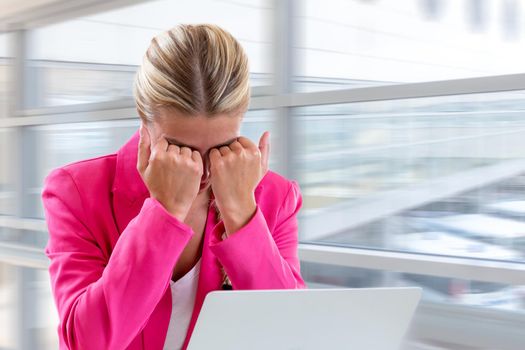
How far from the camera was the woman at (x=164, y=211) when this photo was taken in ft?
3.70

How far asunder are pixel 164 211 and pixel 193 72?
0.85 ft

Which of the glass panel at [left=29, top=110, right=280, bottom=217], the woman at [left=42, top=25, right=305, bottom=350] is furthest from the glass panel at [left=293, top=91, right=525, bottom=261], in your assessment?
the woman at [left=42, top=25, right=305, bottom=350]

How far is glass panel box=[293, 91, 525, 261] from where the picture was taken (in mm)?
1752

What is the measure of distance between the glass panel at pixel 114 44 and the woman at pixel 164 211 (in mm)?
1070

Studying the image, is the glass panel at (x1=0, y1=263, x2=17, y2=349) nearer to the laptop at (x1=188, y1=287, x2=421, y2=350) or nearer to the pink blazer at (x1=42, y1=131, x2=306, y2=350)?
the pink blazer at (x1=42, y1=131, x2=306, y2=350)

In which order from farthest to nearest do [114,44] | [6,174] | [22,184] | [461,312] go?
[6,174], [22,184], [114,44], [461,312]

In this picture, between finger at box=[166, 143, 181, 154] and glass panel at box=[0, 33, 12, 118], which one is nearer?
finger at box=[166, 143, 181, 154]

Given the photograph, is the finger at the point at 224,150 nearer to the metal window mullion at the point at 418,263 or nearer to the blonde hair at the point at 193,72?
the blonde hair at the point at 193,72

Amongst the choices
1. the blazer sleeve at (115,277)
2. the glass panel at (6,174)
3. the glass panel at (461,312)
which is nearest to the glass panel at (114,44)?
the glass panel at (6,174)

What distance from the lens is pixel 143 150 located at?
1215 millimetres

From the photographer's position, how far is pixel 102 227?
127cm

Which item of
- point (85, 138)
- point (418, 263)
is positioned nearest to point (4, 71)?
point (85, 138)

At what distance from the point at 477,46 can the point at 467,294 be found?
0.72 m

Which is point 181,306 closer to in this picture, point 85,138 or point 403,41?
point 403,41
